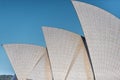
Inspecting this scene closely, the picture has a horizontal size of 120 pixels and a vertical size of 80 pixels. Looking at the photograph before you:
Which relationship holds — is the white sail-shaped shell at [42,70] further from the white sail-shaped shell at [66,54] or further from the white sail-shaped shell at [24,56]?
the white sail-shaped shell at [66,54]

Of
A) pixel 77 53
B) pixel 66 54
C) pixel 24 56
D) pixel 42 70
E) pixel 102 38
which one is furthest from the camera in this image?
pixel 42 70

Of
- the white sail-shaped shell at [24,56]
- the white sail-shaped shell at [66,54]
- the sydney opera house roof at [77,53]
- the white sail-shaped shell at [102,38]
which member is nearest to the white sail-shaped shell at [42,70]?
the sydney opera house roof at [77,53]

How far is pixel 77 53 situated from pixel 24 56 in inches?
338

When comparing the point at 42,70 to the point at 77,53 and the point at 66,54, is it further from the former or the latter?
the point at 77,53

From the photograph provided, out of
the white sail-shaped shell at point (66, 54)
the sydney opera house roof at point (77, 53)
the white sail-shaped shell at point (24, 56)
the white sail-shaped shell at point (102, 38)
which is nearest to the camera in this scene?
the white sail-shaped shell at point (102, 38)

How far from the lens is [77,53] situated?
3250 centimetres

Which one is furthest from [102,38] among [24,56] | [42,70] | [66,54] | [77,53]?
[24,56]

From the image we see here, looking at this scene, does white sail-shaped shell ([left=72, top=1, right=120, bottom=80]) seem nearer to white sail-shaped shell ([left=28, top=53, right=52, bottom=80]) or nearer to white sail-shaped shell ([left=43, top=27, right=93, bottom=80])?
white sail-shaped shell ([left=43, top=27, right=93, bottom=80])

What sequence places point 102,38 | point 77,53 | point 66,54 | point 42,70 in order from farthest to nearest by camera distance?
1. point 42,70
2. point 66,54
3. point 77,53
4. point 102,38

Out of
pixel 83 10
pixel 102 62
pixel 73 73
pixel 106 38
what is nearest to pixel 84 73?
pixel 73 73

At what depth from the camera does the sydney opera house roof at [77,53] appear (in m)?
27.4

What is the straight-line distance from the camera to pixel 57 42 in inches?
1299

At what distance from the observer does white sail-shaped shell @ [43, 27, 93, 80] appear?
32.2 metres

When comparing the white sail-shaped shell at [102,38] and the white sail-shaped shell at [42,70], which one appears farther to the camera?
the white sail-shaped shell at [42,70]
